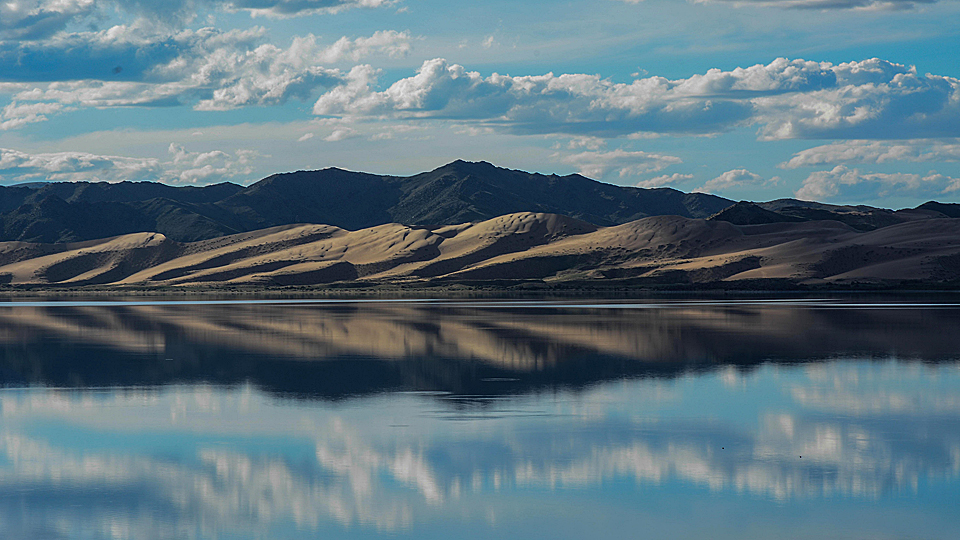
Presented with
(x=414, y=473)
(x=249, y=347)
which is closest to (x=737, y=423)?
(x=414, y=473)

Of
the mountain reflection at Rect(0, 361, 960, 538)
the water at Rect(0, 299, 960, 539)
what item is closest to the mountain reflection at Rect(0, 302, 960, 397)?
the water at Rect(0, 299, 960, 539)

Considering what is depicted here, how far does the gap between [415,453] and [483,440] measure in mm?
2163

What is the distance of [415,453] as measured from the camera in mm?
23328

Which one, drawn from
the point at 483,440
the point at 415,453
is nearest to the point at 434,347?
the point at 483,440

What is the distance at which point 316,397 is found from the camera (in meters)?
32.5

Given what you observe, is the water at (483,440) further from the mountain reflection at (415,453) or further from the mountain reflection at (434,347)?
the mountain reflection at (434,347)

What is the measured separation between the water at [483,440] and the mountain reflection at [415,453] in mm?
85

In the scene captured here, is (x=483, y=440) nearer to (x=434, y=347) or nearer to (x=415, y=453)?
(x=415, y=453)

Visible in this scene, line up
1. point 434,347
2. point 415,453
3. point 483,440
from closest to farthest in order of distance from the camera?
point 415,453 < point 483,440 < point 434,347

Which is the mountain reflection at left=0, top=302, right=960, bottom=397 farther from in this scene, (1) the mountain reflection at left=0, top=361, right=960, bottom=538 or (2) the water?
(1) the mountain reflection at left=0, top=361, right=960, bottom=538

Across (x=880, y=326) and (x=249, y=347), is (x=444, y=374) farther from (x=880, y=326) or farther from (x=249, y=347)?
(x=880, y=326)

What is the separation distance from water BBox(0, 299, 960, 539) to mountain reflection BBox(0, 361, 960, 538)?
3.4 inches

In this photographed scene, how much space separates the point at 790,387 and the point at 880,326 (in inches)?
1274

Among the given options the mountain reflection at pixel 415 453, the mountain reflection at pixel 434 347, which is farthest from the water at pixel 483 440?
the mountain reflection at pixel 434 347
